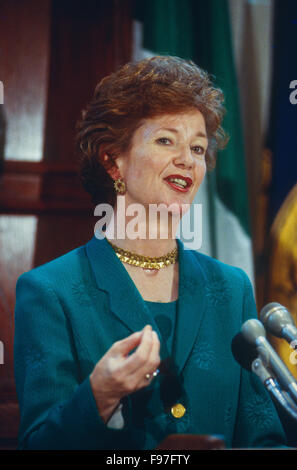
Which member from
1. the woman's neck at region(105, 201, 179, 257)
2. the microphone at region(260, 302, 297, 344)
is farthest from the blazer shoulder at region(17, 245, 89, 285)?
the microphone at region(260, 302, 297, 344)

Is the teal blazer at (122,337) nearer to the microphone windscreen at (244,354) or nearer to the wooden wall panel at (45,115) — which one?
the microphone windscreen at (244,354)

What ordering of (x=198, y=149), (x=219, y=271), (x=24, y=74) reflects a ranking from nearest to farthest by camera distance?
(x=198, y=149) → (x=219, y=271) → (x=24, y=74)

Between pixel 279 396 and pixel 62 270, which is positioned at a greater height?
pixel 62 270

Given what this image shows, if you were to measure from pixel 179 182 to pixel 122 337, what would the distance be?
435 mm

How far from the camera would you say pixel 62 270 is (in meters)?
1.50

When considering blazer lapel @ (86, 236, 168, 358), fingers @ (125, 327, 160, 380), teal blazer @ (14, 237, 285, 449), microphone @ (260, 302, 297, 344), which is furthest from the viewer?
blazer lapel @ (86, 236, 168, 358)

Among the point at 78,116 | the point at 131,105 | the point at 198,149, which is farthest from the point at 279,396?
the point at 78,116

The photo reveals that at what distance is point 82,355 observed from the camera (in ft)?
4.48

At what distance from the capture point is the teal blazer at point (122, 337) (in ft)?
4.21

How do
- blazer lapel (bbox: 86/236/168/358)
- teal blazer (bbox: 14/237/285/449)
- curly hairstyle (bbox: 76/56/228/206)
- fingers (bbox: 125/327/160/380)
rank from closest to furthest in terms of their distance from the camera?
fingers (bbox: 125/327/160/380), teal blazer (bbox: 14/237/285/449), blazer lapel (bbox: 86/236/168/358), curly hairstyle (bbox: 76/56/228/206)

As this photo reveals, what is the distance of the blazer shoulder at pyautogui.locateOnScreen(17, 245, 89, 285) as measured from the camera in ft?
4.78

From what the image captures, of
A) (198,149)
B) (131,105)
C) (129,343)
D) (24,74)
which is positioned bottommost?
(129,343)

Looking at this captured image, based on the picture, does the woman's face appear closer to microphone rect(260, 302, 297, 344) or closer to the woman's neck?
the woman's neck

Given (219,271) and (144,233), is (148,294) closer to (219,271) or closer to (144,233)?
(144,233)
